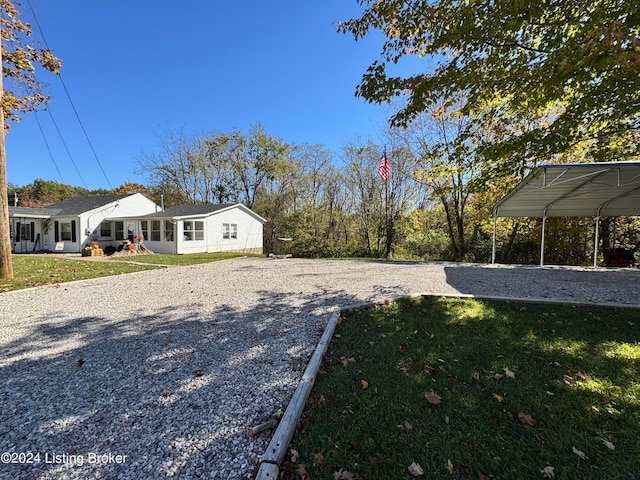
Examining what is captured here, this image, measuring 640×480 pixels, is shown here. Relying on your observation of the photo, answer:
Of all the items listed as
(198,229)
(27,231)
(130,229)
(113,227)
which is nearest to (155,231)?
(130,229)

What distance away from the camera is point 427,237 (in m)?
17.3

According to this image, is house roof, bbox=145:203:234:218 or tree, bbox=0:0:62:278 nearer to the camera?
tree, bbox=0:0:62:278

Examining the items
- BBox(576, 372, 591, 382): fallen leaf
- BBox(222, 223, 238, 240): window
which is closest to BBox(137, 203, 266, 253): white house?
BBox(222, 223, 238, 240): window

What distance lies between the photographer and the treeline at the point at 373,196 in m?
12.9

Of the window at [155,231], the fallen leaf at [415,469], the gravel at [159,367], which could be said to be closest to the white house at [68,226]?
the window at [155,231]

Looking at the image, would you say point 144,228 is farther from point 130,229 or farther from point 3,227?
point 3,227

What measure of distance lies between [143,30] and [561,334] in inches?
597

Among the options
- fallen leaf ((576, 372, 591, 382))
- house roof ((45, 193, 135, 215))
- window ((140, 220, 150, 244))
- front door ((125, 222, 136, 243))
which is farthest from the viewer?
front door ((125, 222, 136, 243))

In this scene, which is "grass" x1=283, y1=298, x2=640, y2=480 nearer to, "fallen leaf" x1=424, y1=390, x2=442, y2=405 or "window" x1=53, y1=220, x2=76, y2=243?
"fallen leaf" x1=424, y1=390, x2=442, y2=405

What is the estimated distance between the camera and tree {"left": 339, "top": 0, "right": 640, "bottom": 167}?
10.8 ft

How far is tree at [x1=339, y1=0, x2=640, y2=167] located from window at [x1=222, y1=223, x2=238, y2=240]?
17492mm

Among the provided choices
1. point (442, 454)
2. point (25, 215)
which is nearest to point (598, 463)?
point (442, 454)

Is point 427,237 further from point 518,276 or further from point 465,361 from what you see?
point 465,361

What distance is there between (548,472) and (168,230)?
1949 centimetres
